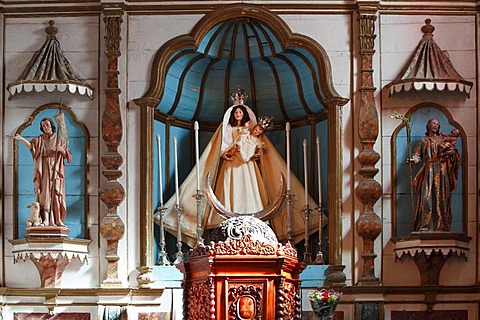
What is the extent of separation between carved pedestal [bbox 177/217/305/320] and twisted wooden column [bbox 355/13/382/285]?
2.71 m

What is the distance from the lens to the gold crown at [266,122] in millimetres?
15414

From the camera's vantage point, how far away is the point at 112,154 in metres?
14.8

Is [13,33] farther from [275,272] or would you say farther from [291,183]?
[275,272]

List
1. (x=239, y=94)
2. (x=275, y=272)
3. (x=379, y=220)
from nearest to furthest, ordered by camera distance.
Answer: (x=275, y=272) < (x=379, y=220) < (x=239, y=94)

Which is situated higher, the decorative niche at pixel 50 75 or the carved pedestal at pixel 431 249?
the decorative niche at pixel 50 75

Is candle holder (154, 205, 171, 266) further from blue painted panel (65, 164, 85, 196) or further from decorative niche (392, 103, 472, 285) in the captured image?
decorative niche (392, 103, 472, 285)

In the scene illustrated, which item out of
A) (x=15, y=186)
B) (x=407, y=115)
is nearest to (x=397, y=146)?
(x=407, y=115)

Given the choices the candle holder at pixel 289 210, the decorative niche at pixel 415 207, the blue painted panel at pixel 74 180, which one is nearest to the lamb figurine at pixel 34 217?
the blue painted panel at pixel 74 180

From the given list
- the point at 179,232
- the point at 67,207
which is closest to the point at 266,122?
the point at 179,232

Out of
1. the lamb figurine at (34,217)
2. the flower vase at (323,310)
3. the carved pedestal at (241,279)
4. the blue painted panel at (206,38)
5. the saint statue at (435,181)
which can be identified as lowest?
the flower vase at (323,310)

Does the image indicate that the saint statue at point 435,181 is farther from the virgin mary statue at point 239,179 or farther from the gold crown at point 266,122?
the gold crown at point 266,122

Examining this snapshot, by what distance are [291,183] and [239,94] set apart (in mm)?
1253

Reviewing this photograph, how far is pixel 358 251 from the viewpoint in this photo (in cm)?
1467

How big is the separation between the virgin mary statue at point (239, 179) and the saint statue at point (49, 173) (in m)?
1.32
